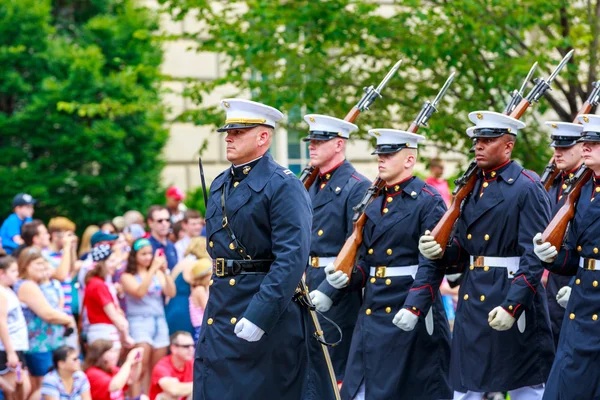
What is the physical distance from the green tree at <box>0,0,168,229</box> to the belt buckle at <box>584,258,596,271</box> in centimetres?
795

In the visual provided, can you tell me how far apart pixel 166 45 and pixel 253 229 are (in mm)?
10465

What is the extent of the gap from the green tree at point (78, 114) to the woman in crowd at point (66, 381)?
17.0ft

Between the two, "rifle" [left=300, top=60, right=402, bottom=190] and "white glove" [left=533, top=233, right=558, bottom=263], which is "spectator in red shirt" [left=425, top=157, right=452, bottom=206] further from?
"white glove" [left=533, top=233, right=558, bottom=263]

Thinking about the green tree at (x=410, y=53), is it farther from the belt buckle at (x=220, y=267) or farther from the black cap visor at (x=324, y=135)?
the belt buckle at (x=220, y=267)

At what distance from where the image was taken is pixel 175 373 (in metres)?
9.29

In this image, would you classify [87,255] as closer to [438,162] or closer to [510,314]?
[438,162]

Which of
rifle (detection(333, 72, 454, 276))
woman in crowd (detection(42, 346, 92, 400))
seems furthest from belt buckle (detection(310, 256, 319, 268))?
woman in crowd (detection(42, 346, 92, 400))

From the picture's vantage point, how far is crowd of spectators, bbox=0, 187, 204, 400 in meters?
9.17

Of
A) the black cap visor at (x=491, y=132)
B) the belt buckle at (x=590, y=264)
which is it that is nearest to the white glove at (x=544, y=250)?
the belt buckle at (x=590, y=264)

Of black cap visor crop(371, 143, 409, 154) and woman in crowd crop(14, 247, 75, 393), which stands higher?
black cap visor crop(371, 143, 409, 154)

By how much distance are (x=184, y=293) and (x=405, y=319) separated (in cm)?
365

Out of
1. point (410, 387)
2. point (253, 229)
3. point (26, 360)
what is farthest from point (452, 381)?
point (26, 360)

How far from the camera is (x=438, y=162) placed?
41.2ft

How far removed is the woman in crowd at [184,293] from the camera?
1044 cm
